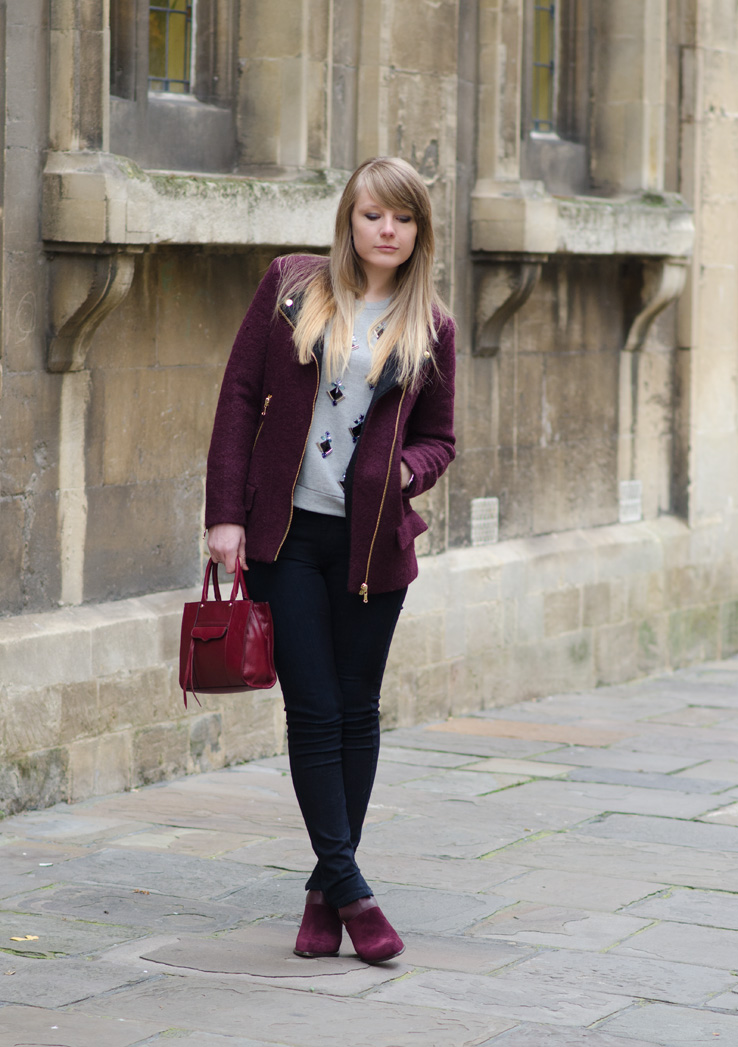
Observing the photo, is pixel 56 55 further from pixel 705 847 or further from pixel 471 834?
pixel 705 847

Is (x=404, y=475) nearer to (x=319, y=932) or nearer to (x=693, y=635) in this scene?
(x=319, y=932)

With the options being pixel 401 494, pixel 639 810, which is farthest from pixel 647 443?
pixel 401 494

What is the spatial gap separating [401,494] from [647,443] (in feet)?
17.9

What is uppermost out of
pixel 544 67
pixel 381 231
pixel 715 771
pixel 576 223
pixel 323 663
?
pixel 544 67

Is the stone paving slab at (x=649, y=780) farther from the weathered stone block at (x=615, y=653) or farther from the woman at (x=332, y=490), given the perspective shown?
the woman at (x=332, y=490)

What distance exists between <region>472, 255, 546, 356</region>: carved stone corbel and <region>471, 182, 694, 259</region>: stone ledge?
3.0 inches

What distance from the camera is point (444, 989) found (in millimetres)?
4273

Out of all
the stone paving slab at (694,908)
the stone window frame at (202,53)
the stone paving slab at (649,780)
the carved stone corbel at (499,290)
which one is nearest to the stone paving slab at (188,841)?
the stone paving slab at (694,908)

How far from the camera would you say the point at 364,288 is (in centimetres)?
457

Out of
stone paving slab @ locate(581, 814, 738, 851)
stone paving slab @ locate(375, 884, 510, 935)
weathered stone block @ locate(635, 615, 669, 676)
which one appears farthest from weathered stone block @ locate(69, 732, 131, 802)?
weathered stone block @ locate(635, 615, 669, 676)

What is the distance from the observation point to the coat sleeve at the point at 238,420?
14.6 ft

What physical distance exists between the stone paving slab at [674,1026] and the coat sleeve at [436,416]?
4.47ft

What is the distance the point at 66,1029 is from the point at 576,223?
5504mm


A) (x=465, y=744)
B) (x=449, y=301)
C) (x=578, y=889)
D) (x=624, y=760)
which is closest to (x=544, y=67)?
(x=449, y=301)
